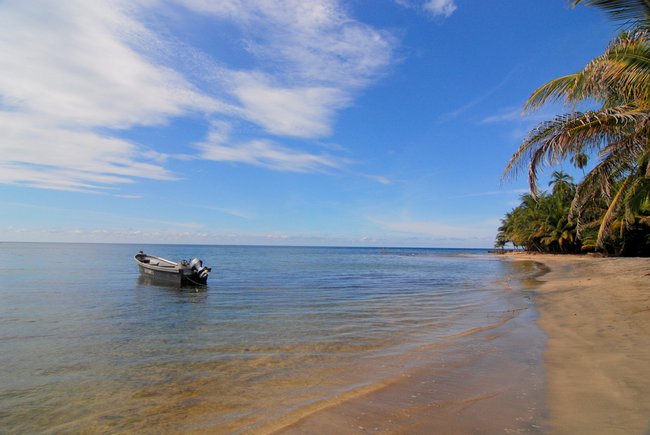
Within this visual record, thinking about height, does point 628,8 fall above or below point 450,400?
above

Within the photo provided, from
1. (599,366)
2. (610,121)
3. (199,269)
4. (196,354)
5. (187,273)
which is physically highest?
(610,121)

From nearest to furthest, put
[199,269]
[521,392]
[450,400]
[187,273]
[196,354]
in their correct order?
[450,400] → [521,392] → [196,354] → [187,273] → [199,269]

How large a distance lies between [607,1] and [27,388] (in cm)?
1104

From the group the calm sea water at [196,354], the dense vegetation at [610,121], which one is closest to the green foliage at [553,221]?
the dense vegetation at [610,121]

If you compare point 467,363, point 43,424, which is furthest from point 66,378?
point 467,363

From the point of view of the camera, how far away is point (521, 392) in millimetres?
4547

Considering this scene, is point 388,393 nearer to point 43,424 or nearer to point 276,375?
point 276,375

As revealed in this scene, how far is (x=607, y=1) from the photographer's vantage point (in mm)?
6711

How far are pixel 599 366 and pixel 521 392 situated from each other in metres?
1.74

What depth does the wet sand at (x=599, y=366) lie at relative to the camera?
3656 millimetres

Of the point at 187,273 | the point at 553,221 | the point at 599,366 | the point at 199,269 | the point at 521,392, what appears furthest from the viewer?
the point at 553,221

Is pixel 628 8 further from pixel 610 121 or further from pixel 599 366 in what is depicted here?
pixel 599 366

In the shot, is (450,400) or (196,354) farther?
(196,354)

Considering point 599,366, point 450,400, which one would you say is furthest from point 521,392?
point 599,366
